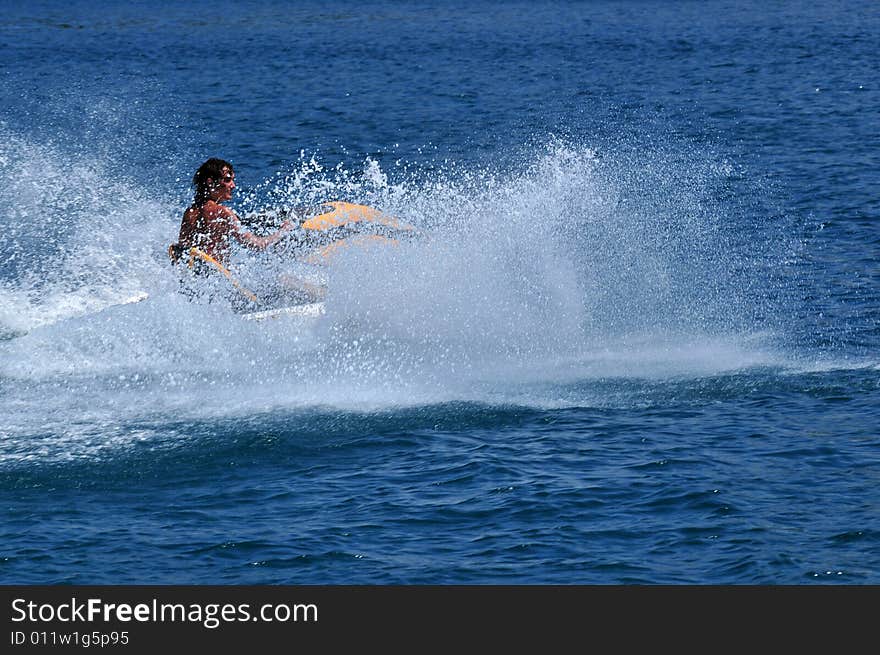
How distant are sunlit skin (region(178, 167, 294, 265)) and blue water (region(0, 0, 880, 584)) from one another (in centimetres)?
38

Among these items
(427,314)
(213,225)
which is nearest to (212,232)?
(213,225)

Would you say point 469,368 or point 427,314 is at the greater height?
point 427,314

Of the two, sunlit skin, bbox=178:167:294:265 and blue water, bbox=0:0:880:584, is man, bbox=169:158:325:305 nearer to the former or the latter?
sunlit skin, bbox=178:167:294:265

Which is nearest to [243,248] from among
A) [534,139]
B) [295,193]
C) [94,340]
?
[94,340]

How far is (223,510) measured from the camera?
461 inches

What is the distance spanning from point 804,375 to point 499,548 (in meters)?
5.44

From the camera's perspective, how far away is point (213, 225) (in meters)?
16.8

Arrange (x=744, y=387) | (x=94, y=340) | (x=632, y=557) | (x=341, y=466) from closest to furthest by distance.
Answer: (x=632, y=557)
(x=341, y=466)
(x=744, y=387)
(x=94, y=340)

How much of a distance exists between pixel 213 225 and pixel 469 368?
373cm

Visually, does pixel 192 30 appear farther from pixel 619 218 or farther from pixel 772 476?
pixel 772 476

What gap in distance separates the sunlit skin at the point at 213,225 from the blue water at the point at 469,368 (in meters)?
0.38

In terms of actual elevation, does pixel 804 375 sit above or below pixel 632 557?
above

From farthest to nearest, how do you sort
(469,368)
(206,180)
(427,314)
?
1. (427,314)
2. (206,180)
3. (469,368)

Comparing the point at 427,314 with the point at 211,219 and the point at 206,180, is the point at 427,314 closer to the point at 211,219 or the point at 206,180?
the point at 211,219
